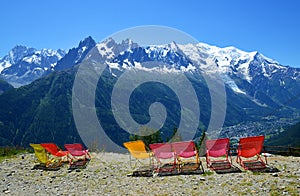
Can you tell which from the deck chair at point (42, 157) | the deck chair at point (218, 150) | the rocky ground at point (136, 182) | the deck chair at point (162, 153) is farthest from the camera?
the deck chair at point (42, 157)

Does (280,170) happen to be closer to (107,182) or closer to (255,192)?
(255,192)

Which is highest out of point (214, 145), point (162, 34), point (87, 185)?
point (162, 34)

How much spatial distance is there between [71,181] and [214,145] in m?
6.03

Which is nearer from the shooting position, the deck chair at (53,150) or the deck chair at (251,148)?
the deck chair at (251,148)

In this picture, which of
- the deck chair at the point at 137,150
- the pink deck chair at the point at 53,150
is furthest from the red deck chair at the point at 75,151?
the deck chair at the point at 137,150

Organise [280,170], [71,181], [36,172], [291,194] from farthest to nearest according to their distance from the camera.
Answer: [36,172] < [71,181] < [280,170] < [291,194]

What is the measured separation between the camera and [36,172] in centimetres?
1456

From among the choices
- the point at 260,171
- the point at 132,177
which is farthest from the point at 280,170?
Result: the point at 132,177

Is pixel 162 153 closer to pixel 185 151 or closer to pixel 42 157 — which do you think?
pixel 185 151

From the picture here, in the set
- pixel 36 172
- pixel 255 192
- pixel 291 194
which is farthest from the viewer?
pixel 36 172

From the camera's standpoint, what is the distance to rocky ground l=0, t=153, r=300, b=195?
32.2 ft

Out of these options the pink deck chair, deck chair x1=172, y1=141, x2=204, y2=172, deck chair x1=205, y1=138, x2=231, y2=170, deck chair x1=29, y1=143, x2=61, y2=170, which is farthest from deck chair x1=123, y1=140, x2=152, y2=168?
deck chair x1=29, y1=143, x2=61, y2=170

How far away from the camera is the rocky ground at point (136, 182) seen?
9812 mm

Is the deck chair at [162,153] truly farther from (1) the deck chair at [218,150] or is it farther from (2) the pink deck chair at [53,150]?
(2) the pink deck chair at [53,150]
